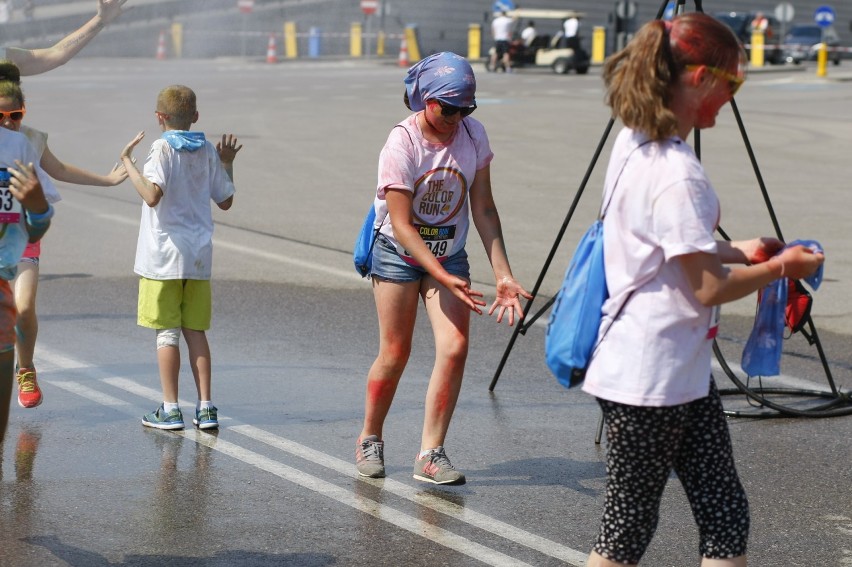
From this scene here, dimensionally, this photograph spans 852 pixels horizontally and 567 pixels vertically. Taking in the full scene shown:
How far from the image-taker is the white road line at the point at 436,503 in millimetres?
4555

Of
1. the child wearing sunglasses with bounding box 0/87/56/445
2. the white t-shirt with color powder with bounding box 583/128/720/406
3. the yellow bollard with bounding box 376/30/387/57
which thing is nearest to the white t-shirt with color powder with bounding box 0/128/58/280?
the child wearing sunglasses with bounding box 0/87/56/445

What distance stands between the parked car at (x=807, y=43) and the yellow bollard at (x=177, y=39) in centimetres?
2030

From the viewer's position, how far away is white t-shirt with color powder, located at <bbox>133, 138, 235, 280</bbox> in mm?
5930

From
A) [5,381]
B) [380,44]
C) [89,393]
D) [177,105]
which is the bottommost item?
[89,393]

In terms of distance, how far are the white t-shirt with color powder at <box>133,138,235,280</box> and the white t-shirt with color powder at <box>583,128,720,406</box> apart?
116 inches

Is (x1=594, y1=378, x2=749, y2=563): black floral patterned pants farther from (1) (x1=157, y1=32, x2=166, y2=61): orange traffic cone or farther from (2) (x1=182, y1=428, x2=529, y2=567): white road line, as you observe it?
(1) (x1=157, y1=32, x2=166, y2=61): orange traffic cone

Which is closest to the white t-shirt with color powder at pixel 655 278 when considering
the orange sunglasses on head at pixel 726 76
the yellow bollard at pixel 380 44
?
the orange sunglasses on head at pixel 726 76

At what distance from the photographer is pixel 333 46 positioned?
4953 cm

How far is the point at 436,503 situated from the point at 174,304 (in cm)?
166

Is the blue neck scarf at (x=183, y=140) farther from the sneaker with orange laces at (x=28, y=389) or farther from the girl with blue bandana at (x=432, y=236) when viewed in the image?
the sneaker with orange laces at (x=28, y=389)

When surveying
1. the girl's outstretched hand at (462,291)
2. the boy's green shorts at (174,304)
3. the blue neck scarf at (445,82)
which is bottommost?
the boy's green shorts at (174,304)

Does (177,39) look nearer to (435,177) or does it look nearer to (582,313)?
(435,177)

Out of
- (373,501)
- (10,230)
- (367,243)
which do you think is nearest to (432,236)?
(367,243)

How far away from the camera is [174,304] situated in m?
5.99
